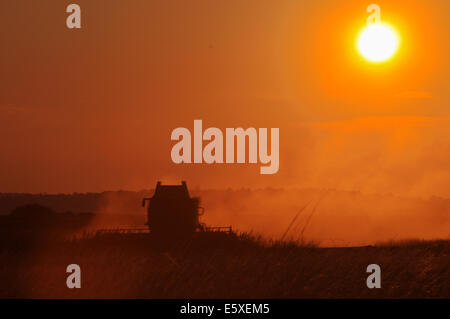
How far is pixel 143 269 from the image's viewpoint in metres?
14.9

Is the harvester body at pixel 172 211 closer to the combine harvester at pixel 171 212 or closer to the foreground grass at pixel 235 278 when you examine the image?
the combine harvester at pixel 171 212

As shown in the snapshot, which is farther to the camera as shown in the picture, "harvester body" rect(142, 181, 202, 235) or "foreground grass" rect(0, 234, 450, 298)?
"harvester body" rect(142, 181, 202, 235)

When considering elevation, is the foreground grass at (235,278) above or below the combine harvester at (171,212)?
below

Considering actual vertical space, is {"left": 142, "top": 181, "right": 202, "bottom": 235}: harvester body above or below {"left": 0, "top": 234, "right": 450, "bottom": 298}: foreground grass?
above

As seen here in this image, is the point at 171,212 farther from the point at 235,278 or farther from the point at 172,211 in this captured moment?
the point at 235,278

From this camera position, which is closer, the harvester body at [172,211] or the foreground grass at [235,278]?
the foreground grass at [235,278]

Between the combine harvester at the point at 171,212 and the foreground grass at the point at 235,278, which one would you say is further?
the combine harvester at the point at 171,212

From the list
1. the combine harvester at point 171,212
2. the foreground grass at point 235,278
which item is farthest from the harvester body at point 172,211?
the foreground grass at point 235,278

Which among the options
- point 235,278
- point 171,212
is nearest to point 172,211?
point 171,212

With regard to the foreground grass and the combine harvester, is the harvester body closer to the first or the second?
the combine harvester

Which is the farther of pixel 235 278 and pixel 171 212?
pixel 171 212

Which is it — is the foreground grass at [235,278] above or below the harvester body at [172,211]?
below

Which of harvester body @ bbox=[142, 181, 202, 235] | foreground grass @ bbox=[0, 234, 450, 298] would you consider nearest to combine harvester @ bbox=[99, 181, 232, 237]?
harvester body @ bbox=[142, 181, 202, 235]

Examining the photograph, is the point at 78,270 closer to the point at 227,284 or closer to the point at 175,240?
the point at 227,284
